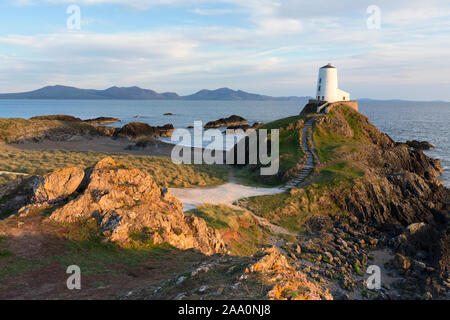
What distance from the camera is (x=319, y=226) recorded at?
2319cm

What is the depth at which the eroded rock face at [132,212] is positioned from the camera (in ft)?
40.5

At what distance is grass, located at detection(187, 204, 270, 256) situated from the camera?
18.2m

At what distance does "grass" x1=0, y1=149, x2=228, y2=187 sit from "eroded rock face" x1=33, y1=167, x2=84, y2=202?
1284cm

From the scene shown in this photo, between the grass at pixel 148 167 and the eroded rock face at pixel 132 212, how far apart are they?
11.5m

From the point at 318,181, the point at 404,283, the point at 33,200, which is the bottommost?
the point at 404,283

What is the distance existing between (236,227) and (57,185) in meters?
11.0

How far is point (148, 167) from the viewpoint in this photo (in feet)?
111

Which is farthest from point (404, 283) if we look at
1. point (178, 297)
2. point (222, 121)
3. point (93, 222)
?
point (222, 121)

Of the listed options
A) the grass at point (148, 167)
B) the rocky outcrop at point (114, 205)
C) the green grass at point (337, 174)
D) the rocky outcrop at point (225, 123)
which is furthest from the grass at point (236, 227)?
the rocky outcrop at point (225, 123)

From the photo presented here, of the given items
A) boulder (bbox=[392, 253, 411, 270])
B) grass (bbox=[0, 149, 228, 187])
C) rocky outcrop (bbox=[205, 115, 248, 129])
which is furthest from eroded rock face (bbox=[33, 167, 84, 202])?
rocky outcrop (bbox=[205, 115, 248, 129])

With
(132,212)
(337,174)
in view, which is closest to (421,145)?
(337,174)

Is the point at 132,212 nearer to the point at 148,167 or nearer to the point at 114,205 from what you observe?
the point at 114,205
